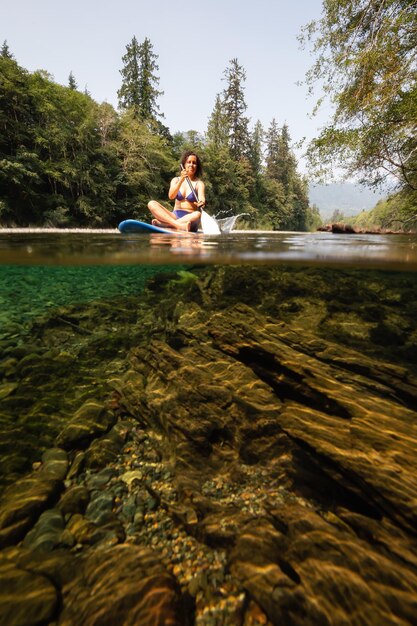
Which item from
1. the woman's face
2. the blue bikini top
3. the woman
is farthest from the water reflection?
the woman's face

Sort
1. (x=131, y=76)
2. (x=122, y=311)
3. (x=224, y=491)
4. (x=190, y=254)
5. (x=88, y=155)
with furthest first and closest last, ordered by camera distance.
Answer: (x=131, y=76)
(x=88, y=155)
(x=122, y=311)
(x=190, y=254)
(x=224, y=491)

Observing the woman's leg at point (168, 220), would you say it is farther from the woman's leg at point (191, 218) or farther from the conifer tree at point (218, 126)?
the conifer tree at point (218, 126)

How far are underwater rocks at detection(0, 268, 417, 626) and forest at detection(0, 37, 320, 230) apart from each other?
39.5ft

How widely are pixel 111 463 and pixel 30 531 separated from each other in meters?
0.87

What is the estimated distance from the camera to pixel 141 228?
8609mm

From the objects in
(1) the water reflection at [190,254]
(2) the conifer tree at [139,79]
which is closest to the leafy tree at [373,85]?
(1) the water reflection at [190,254]

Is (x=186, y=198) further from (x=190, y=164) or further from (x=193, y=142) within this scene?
(x=193, y=142)

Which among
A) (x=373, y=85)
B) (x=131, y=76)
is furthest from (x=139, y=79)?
(x=373, y=85)

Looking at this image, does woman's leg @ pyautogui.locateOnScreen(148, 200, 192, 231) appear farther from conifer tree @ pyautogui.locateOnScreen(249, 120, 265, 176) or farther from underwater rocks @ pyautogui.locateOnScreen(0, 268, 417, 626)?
conifer tree @ pyautogui.locateOnScreen(249, 120, 265, 176)

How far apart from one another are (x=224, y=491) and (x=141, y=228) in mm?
7243

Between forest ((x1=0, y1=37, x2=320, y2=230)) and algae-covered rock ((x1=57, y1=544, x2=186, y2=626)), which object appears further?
forest ((x1=0, y1=37, x2=320, y2=230))

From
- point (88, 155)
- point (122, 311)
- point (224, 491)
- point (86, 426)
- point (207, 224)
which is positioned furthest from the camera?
point (88, 155)

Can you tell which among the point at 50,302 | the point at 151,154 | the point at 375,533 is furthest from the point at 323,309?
the point at 151,154

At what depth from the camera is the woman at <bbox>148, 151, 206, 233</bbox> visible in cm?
793
